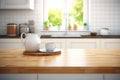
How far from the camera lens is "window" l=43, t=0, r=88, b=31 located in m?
4.73

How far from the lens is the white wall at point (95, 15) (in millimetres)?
4570

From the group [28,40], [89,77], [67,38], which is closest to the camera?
[89,77]

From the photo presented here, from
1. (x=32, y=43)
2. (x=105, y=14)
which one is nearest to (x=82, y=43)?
(x=105, y=14)

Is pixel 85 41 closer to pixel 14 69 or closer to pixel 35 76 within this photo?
pixel 35 76

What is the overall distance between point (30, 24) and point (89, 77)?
310cm

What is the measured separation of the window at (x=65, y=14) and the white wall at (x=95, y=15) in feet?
0.58

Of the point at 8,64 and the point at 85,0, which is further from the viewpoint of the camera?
the point at 85,0

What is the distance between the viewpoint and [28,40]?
6.31ft

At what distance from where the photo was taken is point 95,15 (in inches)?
181

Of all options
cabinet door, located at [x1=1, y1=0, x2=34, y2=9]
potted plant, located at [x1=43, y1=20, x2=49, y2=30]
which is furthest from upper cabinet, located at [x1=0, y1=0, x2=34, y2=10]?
potted plant, located at [x1=43, y1=20, x2=49, y2=30]

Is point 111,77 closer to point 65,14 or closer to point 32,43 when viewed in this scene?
point 32,43

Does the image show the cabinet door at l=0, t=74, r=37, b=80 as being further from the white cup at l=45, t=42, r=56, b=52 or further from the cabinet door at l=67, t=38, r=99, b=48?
→ the cabinet door at l=67, t=38, r=99, b=48

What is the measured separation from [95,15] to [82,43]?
89 centimetres

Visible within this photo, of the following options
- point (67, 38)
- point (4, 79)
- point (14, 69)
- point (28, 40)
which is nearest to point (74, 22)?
point (67, 38)
